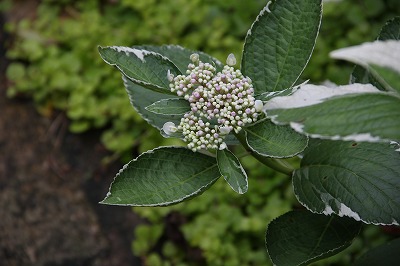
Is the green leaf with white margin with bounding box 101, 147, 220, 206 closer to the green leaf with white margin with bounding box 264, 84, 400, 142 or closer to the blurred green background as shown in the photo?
the green leaf with white margin with bounding box 264, 84, 400, 142

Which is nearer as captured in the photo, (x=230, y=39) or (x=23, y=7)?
(x=230, y=39)

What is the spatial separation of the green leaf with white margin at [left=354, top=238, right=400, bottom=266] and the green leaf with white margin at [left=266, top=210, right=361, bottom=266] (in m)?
0.14

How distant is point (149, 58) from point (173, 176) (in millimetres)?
191

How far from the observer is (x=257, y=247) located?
1.60 metres

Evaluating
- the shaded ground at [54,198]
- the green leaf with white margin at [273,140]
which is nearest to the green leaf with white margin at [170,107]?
the green leaf with white margin at [273,140]

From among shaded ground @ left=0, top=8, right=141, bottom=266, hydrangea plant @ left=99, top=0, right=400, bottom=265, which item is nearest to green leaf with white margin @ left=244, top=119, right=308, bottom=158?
hydrangea plant @ left=99, top=0, right=400, bottom=265

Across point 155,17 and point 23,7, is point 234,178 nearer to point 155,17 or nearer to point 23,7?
point 155,17

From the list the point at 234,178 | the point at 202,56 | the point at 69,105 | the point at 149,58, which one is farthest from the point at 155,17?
the point at 234,178

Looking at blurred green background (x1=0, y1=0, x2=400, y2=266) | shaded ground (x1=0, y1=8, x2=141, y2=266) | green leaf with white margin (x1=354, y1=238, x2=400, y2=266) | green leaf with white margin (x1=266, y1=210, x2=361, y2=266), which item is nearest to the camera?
green leaf with white margin (x1=266, y1=210, x2=361, y2=266)

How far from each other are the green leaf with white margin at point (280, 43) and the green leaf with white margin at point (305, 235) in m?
0.25

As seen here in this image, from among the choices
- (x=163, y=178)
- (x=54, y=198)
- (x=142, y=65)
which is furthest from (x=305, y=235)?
(x=54, y=198)

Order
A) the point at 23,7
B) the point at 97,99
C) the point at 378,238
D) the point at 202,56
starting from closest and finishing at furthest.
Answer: the point at 202,56
the point at 378,238
the point at 97,99
the point at 23,7

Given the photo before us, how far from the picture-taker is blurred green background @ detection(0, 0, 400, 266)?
1589mm

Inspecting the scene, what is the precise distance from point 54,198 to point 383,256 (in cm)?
111
